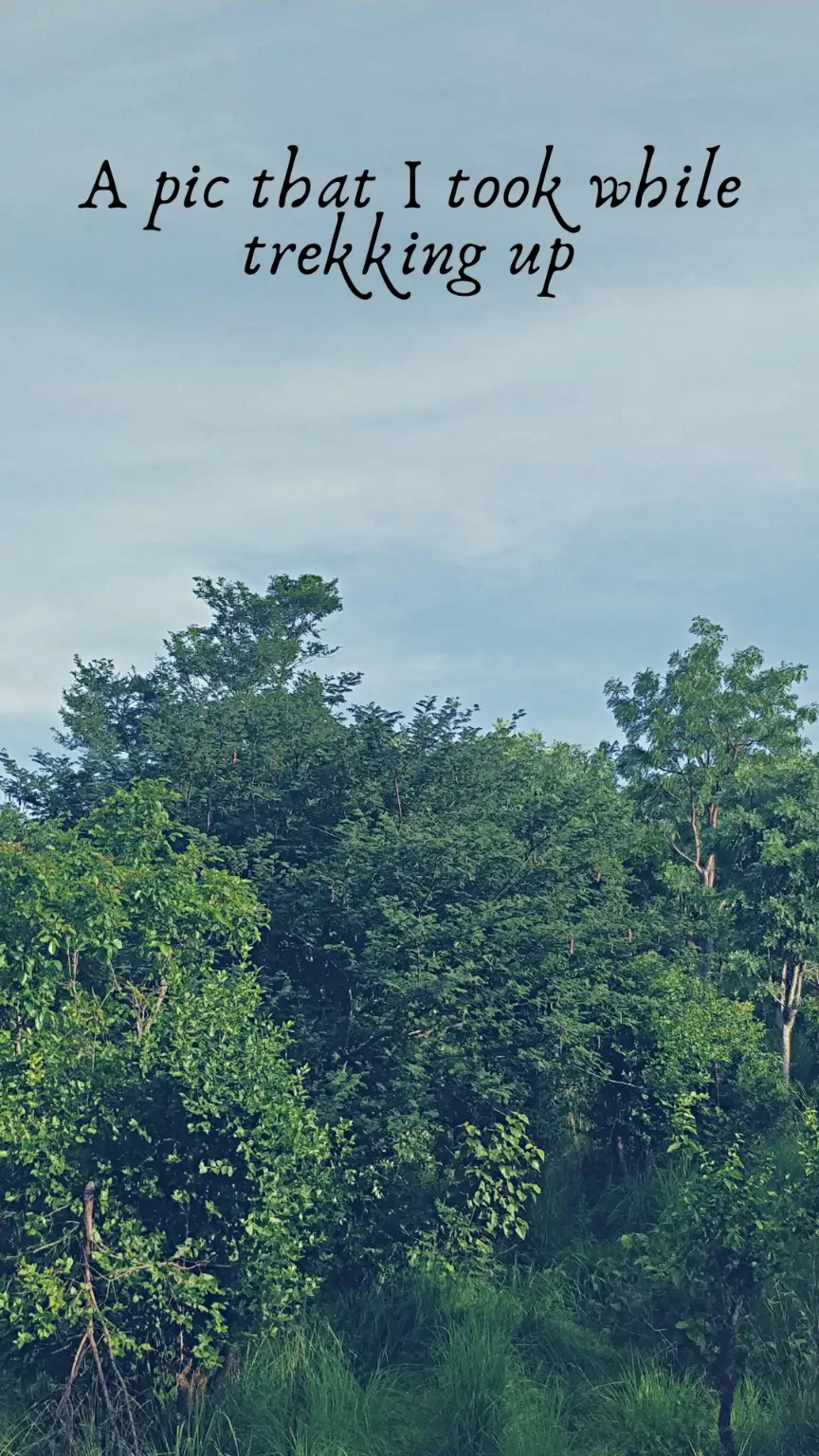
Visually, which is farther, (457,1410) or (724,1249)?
(457,1410)

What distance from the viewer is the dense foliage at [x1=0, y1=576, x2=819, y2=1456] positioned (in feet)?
44.2

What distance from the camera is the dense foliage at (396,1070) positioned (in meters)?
13.5

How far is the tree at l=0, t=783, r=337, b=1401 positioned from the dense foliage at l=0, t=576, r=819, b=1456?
0.15 feet

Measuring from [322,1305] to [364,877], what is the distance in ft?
20.2

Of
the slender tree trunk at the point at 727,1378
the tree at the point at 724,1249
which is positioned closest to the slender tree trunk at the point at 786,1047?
the tree at the point at 724,1249

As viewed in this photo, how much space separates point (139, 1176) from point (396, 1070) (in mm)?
6304

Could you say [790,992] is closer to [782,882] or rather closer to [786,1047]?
[786,1047]

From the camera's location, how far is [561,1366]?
51.3 feet

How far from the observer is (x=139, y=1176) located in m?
Answer: 13.7

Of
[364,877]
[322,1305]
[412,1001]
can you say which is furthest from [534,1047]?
[322,1305]

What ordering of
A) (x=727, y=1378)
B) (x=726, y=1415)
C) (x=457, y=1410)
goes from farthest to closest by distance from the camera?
(x=457, y=1410), (x=727, y=1378), (x=726, y=1415)

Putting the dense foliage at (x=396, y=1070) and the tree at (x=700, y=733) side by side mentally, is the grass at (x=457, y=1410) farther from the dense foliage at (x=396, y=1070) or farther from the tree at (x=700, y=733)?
the tree at (x=700, y=733)

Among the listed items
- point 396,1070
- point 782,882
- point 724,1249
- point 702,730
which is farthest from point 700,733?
point 724,1249

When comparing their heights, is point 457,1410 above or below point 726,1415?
below
